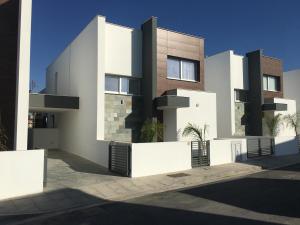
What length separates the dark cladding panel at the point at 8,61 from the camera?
39.9ft

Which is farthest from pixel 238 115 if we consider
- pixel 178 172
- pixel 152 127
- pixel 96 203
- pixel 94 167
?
pixel 96 203

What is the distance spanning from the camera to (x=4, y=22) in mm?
12734

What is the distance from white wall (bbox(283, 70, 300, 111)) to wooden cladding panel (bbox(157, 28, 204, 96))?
16004 millimetres

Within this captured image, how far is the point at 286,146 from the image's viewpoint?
2122cm

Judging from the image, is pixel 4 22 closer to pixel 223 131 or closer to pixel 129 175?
pixel 129 175

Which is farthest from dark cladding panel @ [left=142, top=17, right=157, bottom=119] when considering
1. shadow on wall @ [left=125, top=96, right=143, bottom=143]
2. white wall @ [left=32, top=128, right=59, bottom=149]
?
white wall @ [left=32, top=128, right=59, bottom=149]

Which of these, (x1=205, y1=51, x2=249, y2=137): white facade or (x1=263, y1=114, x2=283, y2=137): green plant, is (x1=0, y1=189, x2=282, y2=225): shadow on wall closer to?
(x1=205, y1=51, x2=249, y2=137): white facade

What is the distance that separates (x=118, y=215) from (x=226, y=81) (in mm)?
18460

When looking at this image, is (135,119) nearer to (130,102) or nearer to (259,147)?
(130,102)

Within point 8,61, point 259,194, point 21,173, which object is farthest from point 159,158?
point 8,61

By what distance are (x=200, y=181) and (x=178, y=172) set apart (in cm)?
192

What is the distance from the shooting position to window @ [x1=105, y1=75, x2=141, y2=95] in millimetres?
17484

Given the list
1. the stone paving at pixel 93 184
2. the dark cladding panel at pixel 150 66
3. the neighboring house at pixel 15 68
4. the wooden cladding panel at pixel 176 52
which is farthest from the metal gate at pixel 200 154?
the neighboring house at pixel 15 68

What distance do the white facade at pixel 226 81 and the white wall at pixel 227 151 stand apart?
5.34 metres
